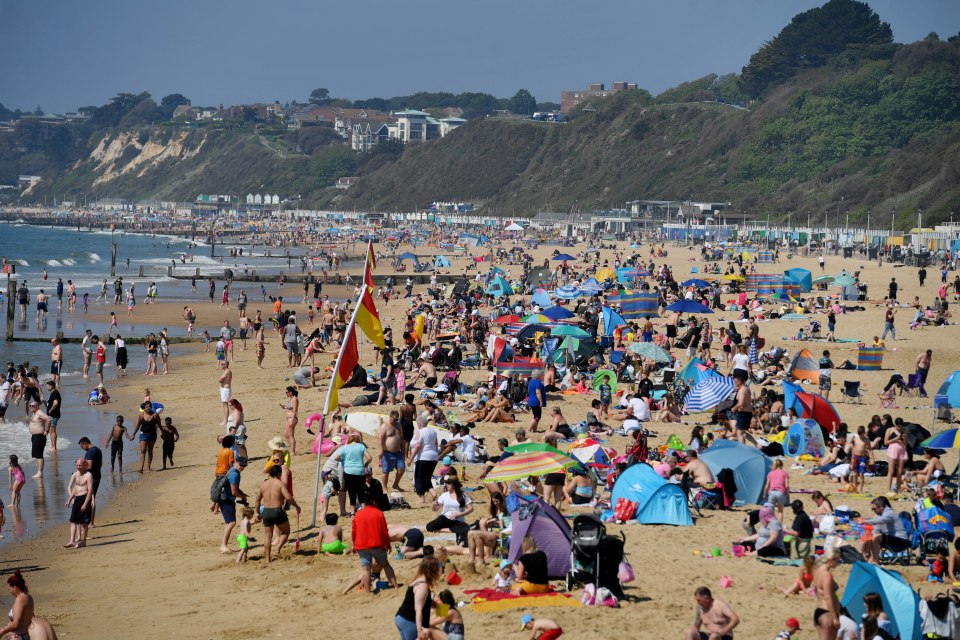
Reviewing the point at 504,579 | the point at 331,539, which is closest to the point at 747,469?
Result: the point at 504,579

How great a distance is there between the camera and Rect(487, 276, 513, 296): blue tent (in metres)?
37.0

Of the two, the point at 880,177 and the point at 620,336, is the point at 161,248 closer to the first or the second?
the point at 880,177

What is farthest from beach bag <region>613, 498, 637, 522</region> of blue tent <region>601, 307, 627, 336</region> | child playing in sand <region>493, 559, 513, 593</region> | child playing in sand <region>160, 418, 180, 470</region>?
blue tent <region>601, 307, 627, 336</region>

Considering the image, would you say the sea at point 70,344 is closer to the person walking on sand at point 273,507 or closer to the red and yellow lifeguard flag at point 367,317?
the person walking on sand at point 273,507

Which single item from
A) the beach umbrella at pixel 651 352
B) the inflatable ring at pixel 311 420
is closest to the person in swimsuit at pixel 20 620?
the inflatable ring at pixel 311 420

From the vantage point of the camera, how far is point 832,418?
615 inches

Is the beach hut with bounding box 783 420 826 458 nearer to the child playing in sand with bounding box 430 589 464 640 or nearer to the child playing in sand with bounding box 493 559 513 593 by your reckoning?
the child playing in sand with bounding box 493 559 513 593

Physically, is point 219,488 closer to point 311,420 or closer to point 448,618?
point 448,618

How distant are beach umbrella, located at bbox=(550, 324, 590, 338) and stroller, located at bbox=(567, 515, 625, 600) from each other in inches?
491

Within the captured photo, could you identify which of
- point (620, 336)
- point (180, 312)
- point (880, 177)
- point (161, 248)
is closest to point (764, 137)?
point (880, 177)

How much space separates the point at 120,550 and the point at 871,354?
15.6 metres

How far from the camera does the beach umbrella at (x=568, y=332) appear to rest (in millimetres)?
21609

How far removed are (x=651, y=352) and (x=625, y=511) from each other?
9.56 metres

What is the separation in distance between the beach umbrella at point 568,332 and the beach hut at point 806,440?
7357 mm
